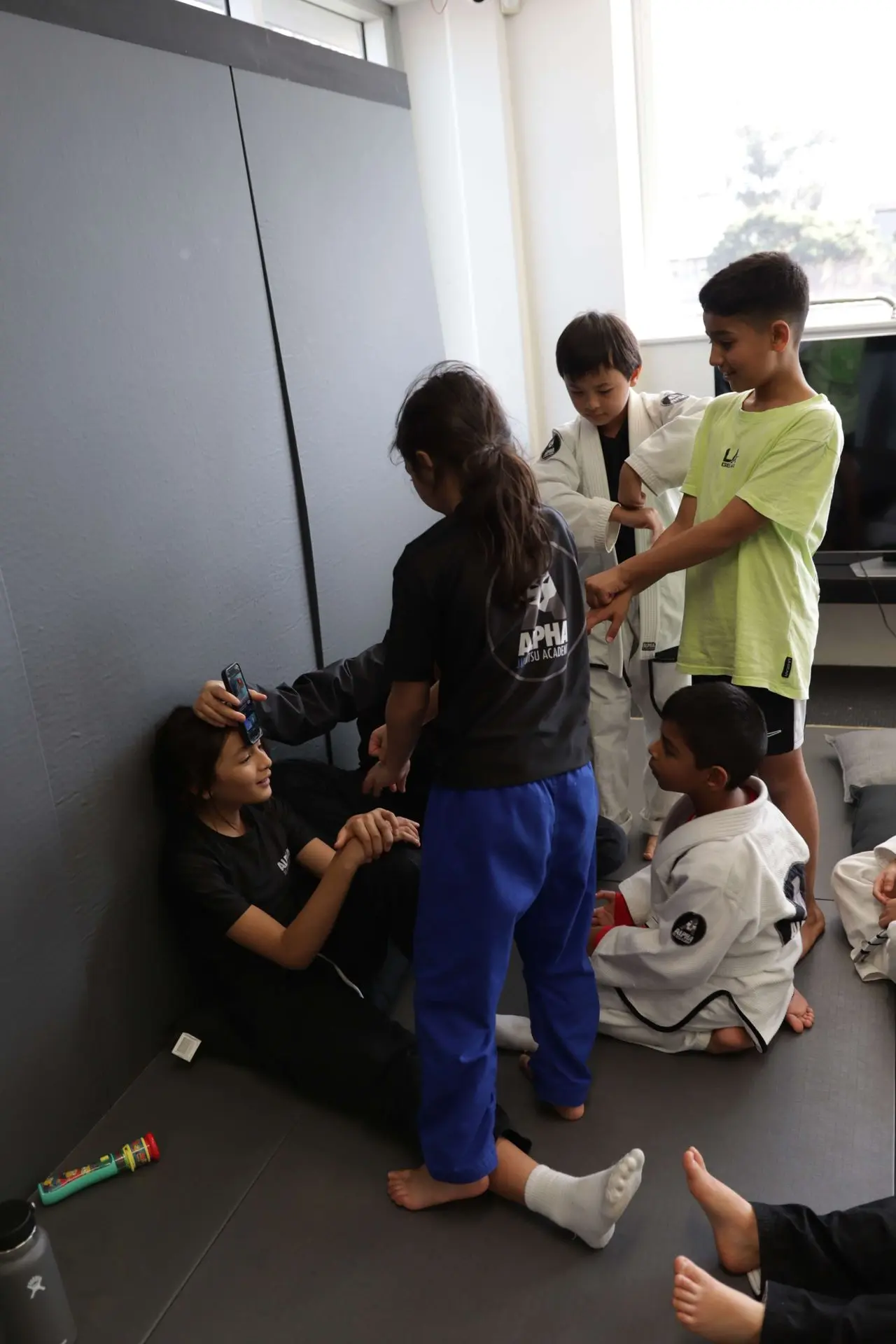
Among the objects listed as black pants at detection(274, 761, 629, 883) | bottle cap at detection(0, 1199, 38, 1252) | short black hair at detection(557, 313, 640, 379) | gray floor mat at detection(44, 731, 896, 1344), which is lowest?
gray floor mat at detection(44, 731, 896, 1344)

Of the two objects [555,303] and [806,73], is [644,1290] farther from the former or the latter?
[806,73]

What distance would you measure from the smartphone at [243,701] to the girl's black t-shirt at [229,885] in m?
0.19

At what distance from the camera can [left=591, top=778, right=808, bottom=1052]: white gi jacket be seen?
185 cm

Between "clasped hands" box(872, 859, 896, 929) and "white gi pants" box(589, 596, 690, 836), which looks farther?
"white gi pants" box(589, 596, 690, 836)

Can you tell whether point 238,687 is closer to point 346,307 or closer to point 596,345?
point 596,345

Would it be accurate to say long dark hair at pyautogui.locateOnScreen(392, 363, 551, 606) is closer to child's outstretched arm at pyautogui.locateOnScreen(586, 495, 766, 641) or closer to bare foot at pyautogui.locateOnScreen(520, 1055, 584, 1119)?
child's outstretched arm at pyautogui.locateOnScreen(586, 495, 766, 641)

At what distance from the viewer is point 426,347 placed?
10.1ft

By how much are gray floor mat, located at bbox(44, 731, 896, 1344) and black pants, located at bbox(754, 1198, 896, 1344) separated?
13cm

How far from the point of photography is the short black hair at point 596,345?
227cm

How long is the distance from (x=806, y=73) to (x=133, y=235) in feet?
9.02

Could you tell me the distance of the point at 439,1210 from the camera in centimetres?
165

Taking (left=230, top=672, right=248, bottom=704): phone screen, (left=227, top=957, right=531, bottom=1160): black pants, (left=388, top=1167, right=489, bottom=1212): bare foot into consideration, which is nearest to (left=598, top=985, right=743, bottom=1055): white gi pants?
(left=227, top=957, right=531, bottom=1160): black pants

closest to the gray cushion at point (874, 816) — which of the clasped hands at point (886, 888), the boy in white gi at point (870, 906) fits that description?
the boy in white gi at point (870, 906)

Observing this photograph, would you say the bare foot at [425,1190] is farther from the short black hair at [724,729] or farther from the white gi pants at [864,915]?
the white gi pants at [864,915]
